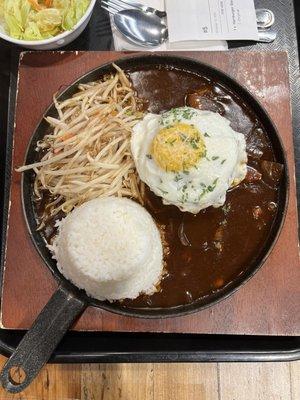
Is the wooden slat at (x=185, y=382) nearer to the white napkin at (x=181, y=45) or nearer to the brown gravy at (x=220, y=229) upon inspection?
the brown gravy at (x=220, y=229)

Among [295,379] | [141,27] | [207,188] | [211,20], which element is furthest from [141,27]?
[295,379]

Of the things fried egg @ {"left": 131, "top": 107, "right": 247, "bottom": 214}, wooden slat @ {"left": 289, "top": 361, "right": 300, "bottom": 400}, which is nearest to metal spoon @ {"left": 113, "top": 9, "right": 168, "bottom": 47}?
fried egg @ {"left": 131, "top": 107, "right": 247, "bottom": 214}

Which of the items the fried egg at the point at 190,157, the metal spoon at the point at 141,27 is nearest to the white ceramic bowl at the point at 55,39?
the metal spoon at the point at 141,27

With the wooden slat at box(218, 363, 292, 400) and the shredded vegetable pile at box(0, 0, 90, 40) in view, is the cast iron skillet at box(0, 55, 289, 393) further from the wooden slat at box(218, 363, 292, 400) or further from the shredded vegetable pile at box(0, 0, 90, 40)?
the wooden slat at box(218, 363, 292, 400)

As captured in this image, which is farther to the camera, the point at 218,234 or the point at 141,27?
the point at 141,27

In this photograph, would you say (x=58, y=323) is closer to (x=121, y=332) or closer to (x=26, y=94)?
(x=121, y=332)

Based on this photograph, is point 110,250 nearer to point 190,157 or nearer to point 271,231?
point 190,157

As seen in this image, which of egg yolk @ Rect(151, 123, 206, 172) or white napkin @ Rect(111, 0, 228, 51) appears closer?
egg yolk @ Rect(151, 123, 206, 172)
